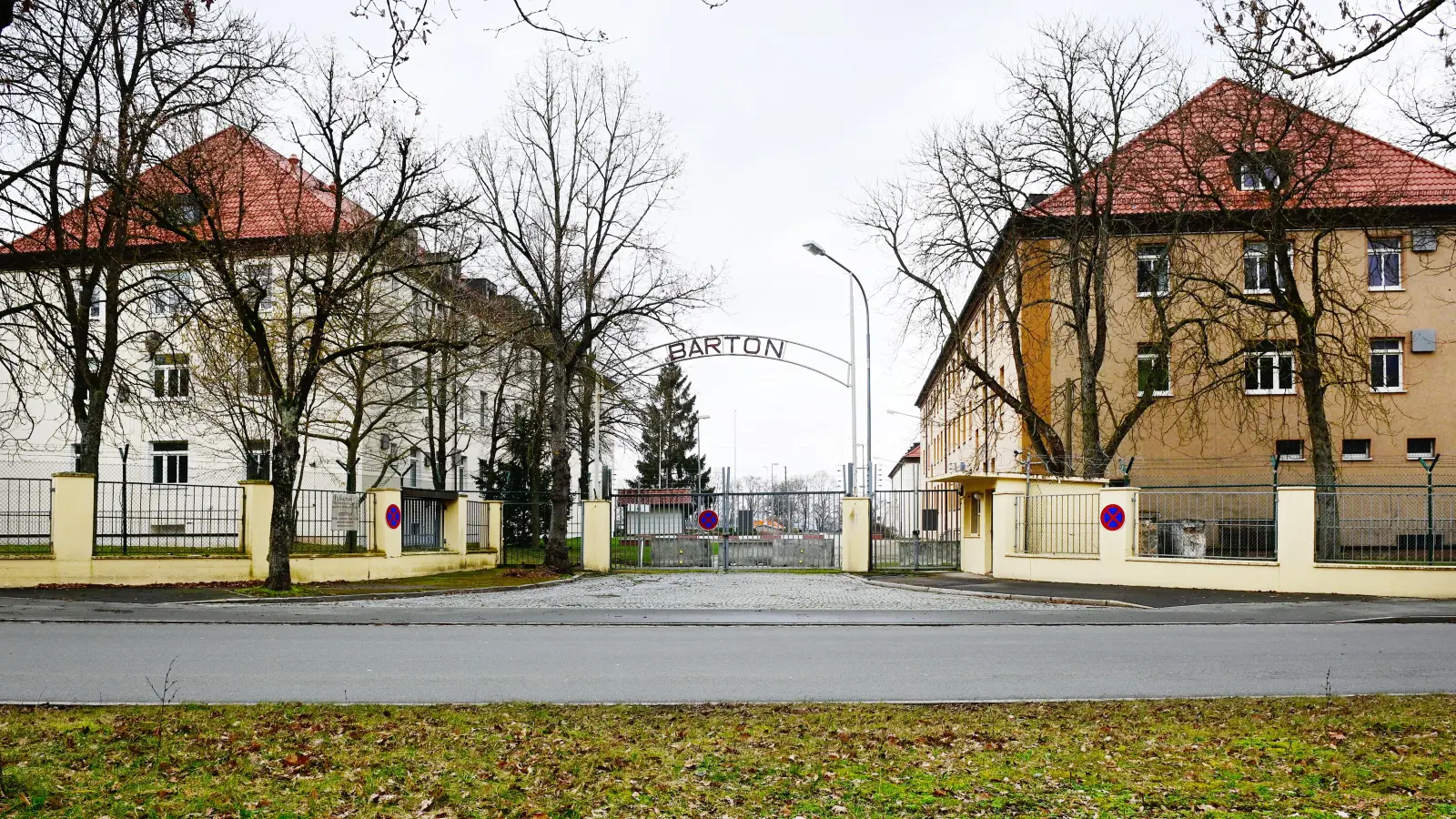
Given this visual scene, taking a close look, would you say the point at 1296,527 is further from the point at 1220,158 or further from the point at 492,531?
the point at 492,531

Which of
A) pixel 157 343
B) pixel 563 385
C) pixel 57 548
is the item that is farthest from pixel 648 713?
pixel 563 385

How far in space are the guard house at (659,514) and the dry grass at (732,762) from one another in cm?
2633

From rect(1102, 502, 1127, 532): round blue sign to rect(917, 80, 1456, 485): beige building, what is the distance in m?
4.27

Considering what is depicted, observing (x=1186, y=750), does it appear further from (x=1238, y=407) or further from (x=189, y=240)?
(x=1238, y=407)

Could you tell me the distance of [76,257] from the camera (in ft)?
59.2

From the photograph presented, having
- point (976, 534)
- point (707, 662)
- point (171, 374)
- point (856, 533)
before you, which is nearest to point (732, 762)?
point (707, 662)

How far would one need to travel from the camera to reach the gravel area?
19.7 m

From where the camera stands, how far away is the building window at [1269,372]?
93.5 ft

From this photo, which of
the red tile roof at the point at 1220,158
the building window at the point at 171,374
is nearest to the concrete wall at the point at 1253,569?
the red tile roof at the point at 1220,158

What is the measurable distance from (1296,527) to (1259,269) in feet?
54.4

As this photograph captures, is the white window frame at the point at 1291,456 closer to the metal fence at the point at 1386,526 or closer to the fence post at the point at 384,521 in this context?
the metal fence at the point at 1386,526

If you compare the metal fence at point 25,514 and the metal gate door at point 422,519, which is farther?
the metal gate door at point 422,519

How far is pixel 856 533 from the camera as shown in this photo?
3100 centimetres

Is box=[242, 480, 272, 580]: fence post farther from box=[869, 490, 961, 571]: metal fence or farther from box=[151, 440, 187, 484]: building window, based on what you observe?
box=[151, 440, 187, 484]: building window
